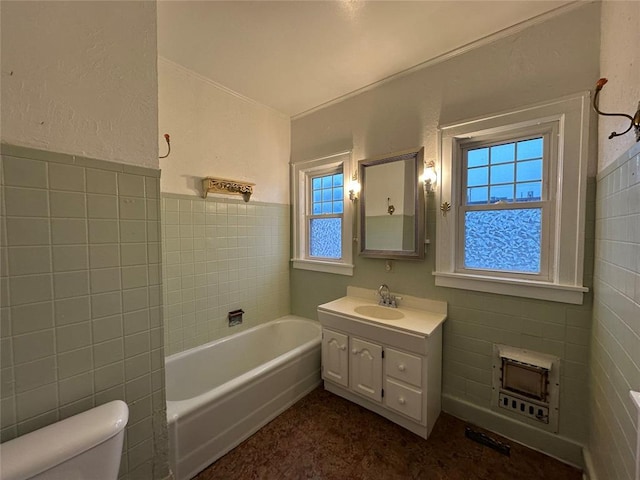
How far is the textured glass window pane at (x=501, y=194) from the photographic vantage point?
1.73 m

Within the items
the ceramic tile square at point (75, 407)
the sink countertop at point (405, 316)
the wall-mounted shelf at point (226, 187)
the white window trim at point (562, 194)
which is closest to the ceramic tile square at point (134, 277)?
the ceramic tile square at point (75, 407)

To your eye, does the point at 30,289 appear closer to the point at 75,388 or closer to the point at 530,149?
the point at 75,388

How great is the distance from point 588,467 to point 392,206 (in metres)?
1.90

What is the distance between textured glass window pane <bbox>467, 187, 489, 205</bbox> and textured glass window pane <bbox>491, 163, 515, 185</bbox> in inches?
3.0

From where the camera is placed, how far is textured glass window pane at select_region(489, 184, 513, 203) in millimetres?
1732

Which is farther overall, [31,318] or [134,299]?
[134,299]

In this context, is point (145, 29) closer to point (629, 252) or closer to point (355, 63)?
point (355, 63)

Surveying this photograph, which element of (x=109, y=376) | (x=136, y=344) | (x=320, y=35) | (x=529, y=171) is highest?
(x=320, y=35)

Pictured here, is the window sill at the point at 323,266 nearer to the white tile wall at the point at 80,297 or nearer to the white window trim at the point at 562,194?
the white window trim at the point at 562,194

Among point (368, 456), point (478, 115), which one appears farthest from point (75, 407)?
point (478, 115)

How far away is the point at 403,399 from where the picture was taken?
1.73m

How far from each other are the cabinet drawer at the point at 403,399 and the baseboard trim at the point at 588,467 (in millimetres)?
828

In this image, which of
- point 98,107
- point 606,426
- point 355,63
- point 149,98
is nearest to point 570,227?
point 606,426

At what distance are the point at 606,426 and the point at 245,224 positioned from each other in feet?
8.70
